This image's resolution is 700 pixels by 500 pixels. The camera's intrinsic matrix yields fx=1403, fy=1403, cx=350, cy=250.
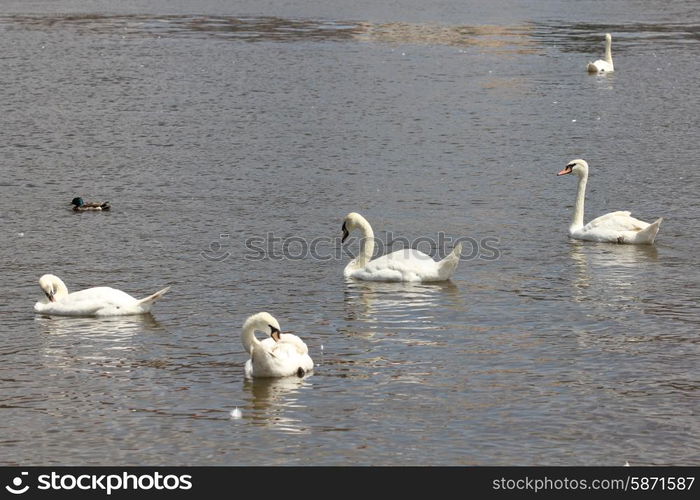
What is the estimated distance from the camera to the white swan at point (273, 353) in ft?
50.2

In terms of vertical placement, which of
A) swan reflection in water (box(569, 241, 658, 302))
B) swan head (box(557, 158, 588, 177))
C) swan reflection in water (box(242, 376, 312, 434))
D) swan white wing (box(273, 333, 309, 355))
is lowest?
swan reflection in water (box(242, 376, 312, 434))

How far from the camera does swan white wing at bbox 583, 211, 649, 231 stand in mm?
22328

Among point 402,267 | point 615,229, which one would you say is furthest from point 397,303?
point 615,229

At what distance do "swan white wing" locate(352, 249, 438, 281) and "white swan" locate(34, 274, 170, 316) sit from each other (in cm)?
350

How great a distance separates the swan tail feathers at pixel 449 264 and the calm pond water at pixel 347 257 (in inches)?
11.4

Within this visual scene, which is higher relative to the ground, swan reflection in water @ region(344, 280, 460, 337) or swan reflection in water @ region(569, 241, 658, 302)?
swan reflection in water @ region(569, 241, 658, 302)

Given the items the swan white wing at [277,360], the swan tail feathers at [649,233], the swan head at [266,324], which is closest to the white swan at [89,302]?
the swan head at [266,324]

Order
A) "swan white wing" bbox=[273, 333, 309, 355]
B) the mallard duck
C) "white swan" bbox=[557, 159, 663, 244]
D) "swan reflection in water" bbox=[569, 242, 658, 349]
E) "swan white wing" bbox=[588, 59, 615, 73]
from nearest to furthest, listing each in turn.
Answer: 1. "swan white wing" bbox=[273, 333, 309, 355]
2. "swan reflection in water" bbox=[569, 242, 658, 349]
3. "white swan" bbox=[557, 159, 663, 244]
4. the mallard duck
5. "swan white wing" bbox=[588, 59, 615, 73]

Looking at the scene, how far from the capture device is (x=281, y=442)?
1344cm

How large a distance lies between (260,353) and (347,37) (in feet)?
132

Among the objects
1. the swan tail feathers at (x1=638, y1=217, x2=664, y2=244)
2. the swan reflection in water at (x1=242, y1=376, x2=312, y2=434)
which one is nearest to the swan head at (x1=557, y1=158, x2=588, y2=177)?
the swan tail feathers at (x1=638, y1=217, x2=664, y2=244)

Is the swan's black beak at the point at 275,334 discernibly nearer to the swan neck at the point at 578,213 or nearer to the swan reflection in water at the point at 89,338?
the swan reflection in water at the point at 89,338

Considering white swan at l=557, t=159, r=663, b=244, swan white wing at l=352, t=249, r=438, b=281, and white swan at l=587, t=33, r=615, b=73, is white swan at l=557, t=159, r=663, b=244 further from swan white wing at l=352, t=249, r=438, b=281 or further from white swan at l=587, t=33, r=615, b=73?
white swan at l=587, t=33, r=615, b=73
